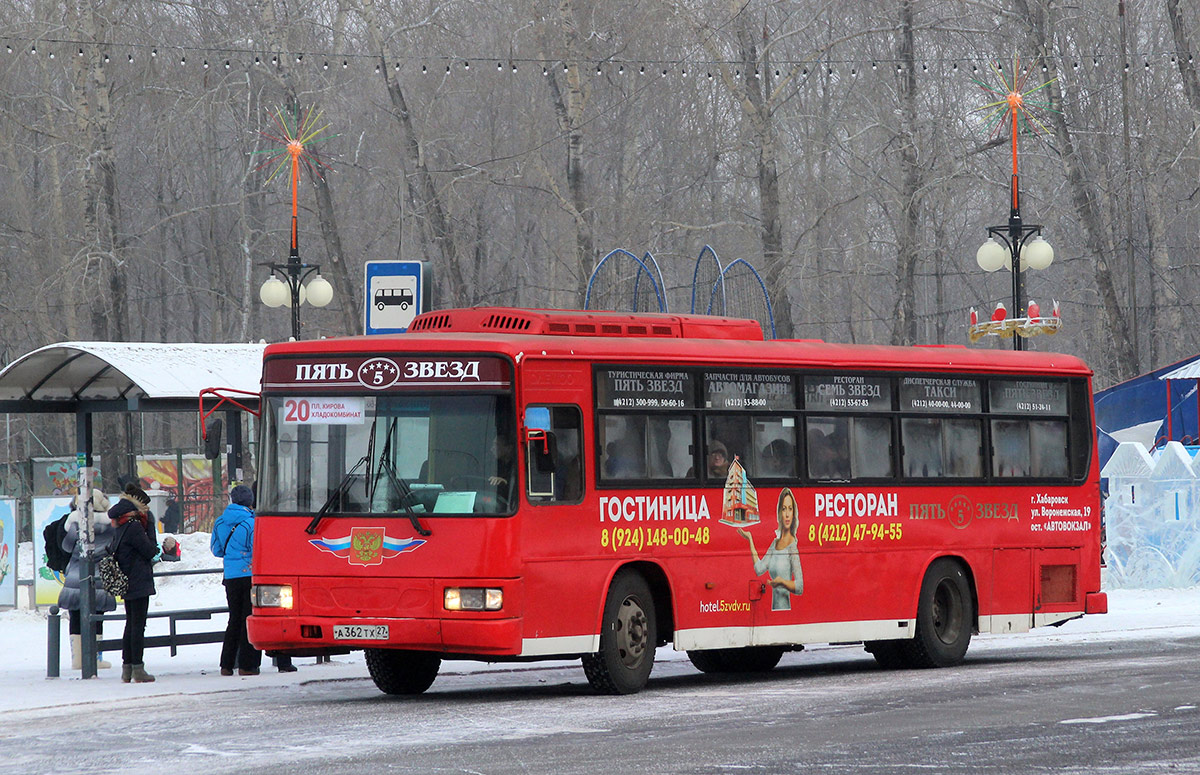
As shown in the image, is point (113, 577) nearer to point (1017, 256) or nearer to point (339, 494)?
point (339, 494)

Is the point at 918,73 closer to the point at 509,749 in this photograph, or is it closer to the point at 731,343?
the point at 731,343

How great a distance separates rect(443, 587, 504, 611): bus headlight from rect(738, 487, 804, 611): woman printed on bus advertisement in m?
2.82

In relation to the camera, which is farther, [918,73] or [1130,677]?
[918,73]

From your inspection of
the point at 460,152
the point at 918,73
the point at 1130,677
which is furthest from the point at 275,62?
the point at 1130,677

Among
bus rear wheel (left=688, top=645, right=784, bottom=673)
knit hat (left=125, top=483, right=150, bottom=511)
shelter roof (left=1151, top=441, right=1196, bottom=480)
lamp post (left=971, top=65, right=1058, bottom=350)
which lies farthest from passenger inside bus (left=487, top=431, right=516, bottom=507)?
shelter roof (left=1151, top=441, right=1196, bottom=480)

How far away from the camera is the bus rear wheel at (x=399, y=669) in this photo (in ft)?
47.4

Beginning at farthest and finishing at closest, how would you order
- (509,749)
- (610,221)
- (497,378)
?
(610,221)
(497,378)
(509,749)

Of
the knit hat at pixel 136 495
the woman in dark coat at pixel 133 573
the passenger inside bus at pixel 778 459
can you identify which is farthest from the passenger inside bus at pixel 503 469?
the knit hat at pixel 136 495

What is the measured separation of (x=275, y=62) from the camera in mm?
37844

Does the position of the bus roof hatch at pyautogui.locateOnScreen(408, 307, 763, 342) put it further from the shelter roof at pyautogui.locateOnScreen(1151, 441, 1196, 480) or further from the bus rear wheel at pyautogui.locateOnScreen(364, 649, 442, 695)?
the shelter roof at pyautogui.locateOnScreen(1151, 441, 1196, 480)

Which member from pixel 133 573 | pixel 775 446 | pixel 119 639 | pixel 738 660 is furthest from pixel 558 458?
pixel 119 639

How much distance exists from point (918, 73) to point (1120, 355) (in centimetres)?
1133

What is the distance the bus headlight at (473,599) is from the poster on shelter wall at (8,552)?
1373 cm

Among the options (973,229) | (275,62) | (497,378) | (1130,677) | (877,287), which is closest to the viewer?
(497,378)
